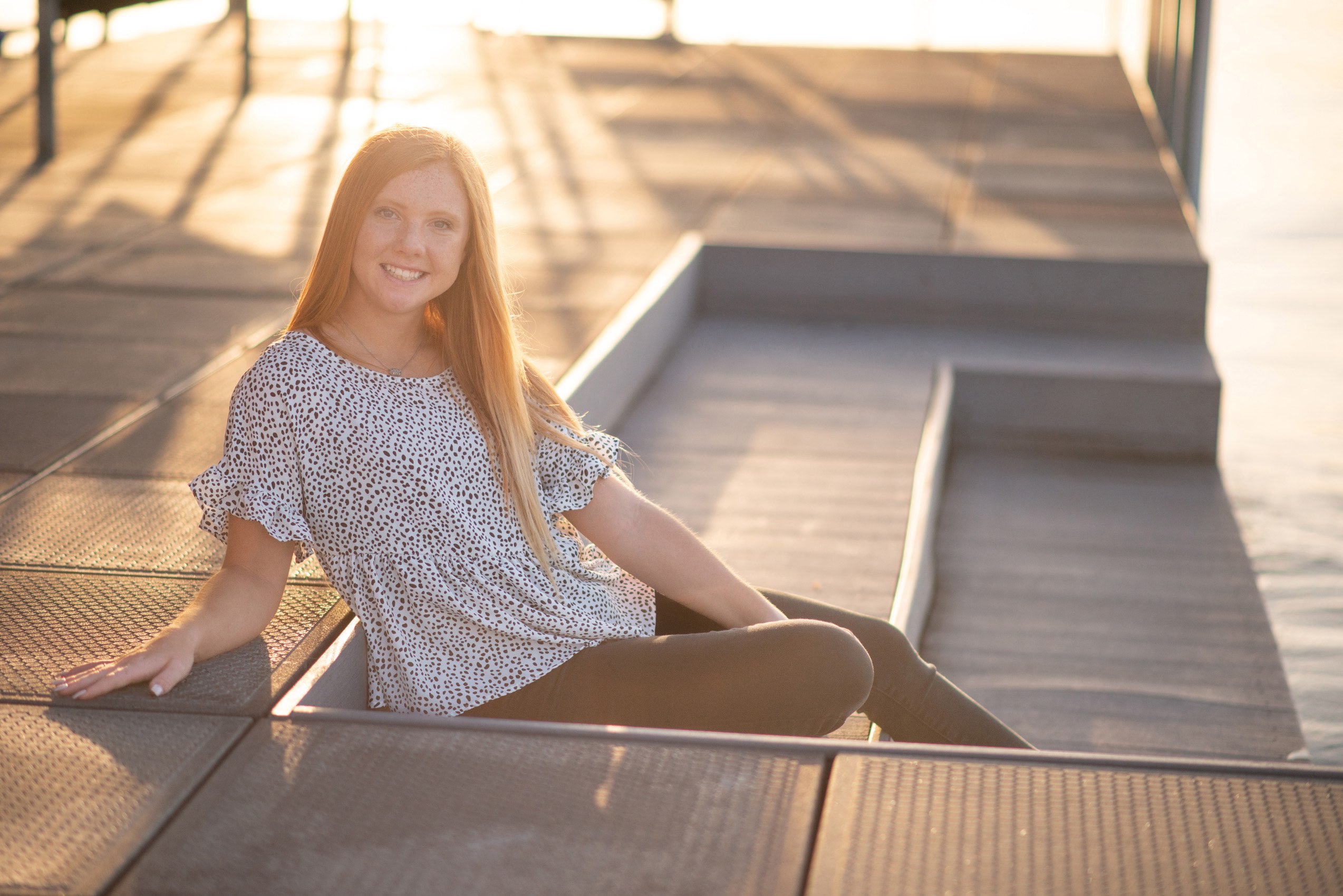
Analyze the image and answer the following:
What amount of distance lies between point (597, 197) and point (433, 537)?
511cm

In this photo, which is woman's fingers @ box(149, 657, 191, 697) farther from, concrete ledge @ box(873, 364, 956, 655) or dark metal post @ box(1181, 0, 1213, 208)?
dark metal post @ box(1181, 0, 1213, 208)

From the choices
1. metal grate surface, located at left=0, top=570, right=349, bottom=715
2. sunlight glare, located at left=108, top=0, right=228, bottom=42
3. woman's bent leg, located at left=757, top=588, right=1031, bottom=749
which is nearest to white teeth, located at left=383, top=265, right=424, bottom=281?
metal grate surface, located at left=0, top=570, right=349, bottom=715

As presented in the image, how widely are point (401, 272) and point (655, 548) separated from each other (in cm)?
60

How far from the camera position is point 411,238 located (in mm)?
2178

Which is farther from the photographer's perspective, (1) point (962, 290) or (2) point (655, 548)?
(1) point (962, 290)

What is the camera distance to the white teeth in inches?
87.1

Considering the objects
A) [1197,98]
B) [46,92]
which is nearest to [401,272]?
[46,92]

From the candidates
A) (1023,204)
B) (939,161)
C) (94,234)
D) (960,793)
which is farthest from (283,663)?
(939,161)

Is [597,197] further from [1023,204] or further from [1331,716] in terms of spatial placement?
[1331,716]

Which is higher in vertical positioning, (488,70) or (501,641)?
(501,641)

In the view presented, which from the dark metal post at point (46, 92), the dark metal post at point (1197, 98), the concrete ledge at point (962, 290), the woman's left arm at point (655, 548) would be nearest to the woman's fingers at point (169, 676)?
the woman's left arm at point (655, 548)

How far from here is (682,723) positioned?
2.19m

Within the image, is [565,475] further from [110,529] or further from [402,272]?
[110,529]

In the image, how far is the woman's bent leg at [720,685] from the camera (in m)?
2.17
